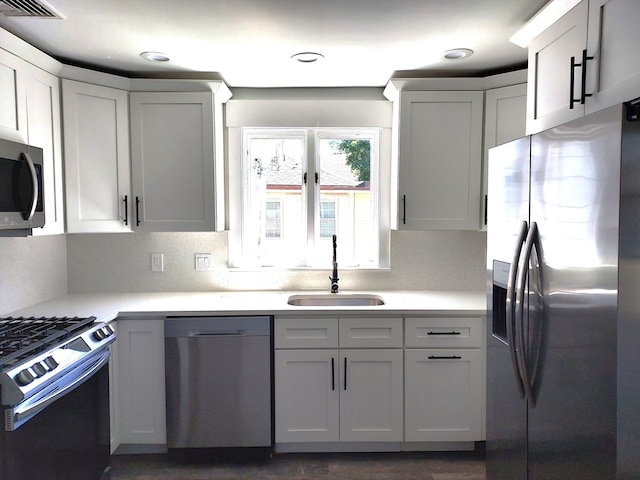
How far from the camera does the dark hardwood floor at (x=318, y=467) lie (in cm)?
233

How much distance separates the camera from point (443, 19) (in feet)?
6.12

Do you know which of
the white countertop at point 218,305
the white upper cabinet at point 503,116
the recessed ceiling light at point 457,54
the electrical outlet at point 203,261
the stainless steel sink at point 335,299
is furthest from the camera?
the electrical outlet at point 203,261

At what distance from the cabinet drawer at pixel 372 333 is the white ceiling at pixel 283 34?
57.3 inches

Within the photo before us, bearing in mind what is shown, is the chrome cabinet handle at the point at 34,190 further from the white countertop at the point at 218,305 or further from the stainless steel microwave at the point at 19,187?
the white countertop at the point at 218,305

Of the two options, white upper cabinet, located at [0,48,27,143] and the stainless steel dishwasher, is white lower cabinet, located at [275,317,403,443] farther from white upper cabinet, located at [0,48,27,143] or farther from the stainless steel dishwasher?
white upper cabinet, located at [0,48,27,143]

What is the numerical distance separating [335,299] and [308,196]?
74 centimetres

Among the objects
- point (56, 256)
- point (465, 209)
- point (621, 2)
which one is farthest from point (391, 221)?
point (56, 256)

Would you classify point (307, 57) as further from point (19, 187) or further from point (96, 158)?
point (19, 187)

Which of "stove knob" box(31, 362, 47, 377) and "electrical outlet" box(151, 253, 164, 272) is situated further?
"electrical outlet" box(151, 253, 164, 272)

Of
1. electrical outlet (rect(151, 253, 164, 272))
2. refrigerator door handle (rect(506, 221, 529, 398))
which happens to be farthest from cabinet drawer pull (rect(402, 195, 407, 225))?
electrical outlet (rect(151, 253, 164, 272))

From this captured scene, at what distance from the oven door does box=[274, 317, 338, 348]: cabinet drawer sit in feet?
2.90

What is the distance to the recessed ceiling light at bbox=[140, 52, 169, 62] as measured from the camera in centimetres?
226

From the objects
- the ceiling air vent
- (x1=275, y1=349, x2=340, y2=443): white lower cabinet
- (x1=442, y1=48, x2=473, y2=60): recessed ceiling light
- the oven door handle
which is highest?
(x1=442, y1=48, x2=473, y2=60): recessed ceiling light

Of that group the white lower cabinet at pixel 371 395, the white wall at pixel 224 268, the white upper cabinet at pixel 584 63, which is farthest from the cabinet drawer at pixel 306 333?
the white upper cabinet at pixel 584 63
